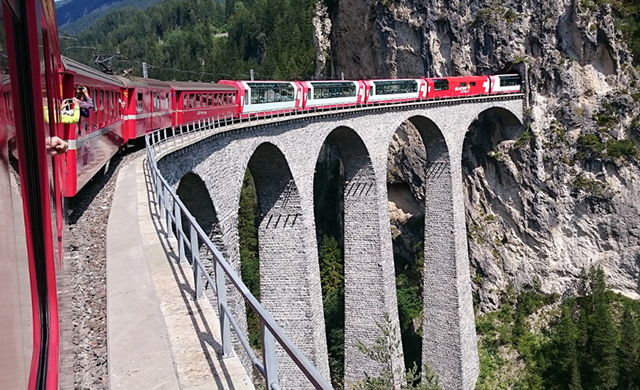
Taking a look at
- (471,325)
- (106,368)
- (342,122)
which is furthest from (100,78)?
(471,325)

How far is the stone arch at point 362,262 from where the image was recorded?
22.2 metres

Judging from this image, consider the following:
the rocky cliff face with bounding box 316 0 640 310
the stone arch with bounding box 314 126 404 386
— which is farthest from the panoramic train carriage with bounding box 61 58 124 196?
the rocky cliff face with bounding box 316 0 640 310

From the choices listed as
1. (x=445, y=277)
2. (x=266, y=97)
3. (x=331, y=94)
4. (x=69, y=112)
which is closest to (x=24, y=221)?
(x=69, y=112)

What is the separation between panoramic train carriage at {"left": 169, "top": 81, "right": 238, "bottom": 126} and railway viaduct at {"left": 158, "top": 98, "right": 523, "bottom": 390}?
4.43 feet

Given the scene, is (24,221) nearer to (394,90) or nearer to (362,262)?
(362,262)

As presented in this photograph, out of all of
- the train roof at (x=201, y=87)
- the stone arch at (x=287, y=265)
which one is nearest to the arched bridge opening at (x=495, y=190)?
the stone arch at (x=287, y=265)

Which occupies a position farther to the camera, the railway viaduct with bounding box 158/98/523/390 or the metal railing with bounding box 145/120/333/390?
the railway viaduct with bounding box 158/98/523/390

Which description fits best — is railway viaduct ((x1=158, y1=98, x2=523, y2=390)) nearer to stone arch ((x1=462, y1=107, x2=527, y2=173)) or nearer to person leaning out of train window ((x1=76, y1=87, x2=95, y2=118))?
stone arch ((x1=462, y1=107, x2=527, y2=173))

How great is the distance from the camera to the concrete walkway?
388 centimetres

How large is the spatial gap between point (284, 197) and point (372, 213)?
498 centimetres

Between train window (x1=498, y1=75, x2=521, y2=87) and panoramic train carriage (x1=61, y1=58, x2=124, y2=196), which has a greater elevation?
train window (x1=498, y1=75, x2=521, y2=87)

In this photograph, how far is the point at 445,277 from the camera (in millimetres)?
25391

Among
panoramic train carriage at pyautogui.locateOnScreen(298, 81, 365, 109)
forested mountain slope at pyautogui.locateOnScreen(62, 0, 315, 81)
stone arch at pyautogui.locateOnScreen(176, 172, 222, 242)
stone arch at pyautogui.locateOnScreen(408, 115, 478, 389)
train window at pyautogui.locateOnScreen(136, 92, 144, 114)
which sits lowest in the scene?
stone arch at pyautogui.locateOnScreen(408, 115, 478, 389)

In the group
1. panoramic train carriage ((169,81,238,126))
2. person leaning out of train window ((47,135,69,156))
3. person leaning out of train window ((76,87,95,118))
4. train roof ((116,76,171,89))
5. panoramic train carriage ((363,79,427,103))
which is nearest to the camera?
person leaning out of train window ((47,135,69,156))
